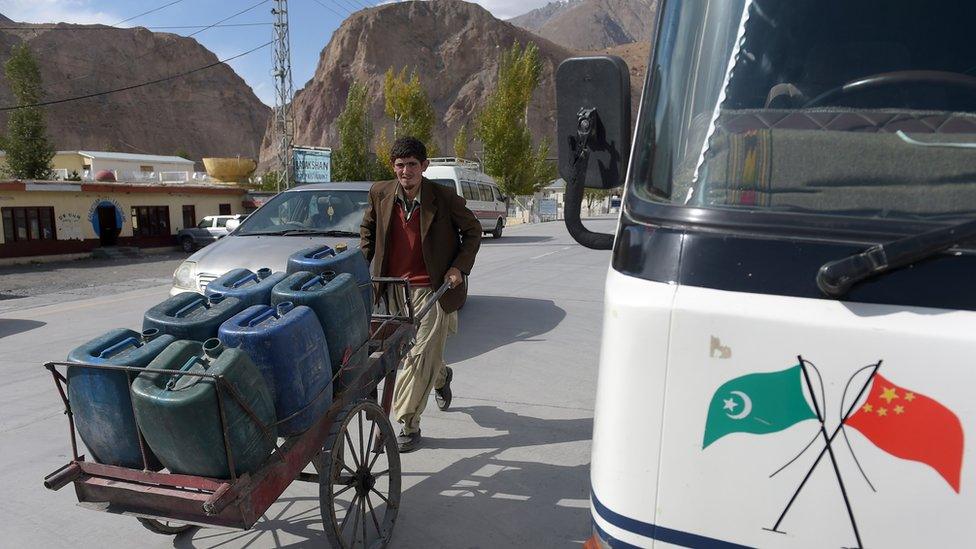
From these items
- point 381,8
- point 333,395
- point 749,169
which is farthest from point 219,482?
point 381,8

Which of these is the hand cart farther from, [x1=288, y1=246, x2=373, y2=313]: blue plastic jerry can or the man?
the man

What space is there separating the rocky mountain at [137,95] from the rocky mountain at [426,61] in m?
10.7

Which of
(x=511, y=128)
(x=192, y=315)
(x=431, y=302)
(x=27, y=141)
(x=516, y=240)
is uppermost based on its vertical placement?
(x=511, y=128)

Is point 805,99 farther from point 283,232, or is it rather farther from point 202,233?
point 202,233

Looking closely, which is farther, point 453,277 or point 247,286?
point 453,277

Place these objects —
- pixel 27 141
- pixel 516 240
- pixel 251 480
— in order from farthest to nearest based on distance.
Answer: pixel 27 141 < pixel 516 240 < pixel 251 480

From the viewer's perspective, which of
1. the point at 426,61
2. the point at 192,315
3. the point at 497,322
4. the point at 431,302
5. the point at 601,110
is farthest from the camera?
the point at 426,61

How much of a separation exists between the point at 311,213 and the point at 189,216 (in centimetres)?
2892

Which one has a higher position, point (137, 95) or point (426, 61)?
point (426, 61)

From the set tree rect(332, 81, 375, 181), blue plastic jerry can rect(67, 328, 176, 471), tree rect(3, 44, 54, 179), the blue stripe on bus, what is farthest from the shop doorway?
the blue stripe on bus

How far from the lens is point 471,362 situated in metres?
6.35

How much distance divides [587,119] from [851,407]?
1.02 meters

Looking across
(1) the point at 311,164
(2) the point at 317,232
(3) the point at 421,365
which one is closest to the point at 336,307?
(3) the point at 421,365

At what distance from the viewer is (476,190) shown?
22609mm
